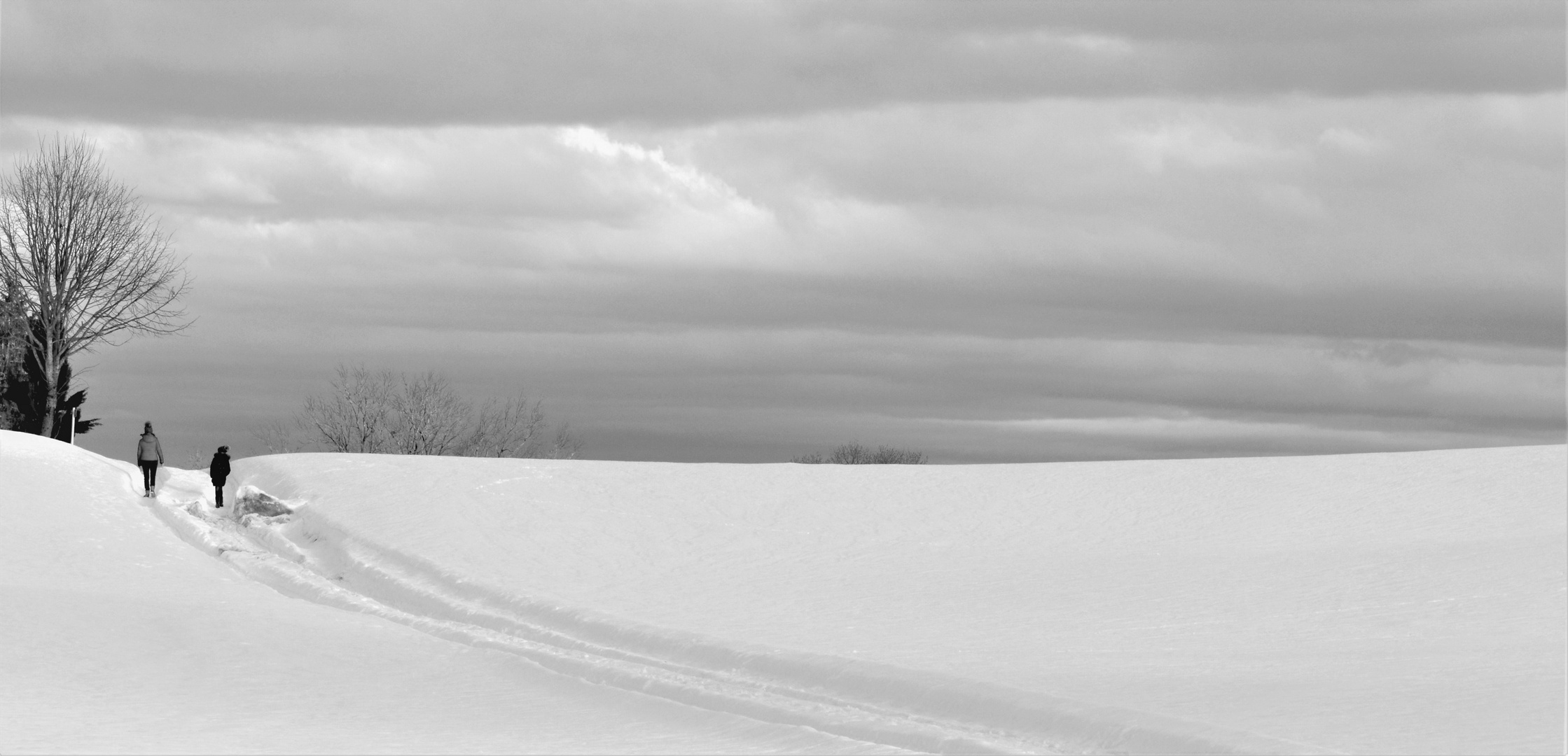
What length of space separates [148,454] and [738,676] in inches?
729

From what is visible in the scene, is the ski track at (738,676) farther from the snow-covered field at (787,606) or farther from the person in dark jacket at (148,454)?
the person in dark jacket at (148,454)

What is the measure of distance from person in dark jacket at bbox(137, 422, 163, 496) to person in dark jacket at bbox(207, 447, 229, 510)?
1.14 meters

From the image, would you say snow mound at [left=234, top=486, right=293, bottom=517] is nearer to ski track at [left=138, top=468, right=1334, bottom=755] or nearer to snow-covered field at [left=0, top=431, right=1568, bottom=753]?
snow-covered field at [left=0, top=431, right=1568, bottom=753]

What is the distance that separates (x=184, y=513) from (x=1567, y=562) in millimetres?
22183

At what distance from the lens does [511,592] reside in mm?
18734

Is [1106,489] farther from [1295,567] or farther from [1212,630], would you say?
[1212,630]

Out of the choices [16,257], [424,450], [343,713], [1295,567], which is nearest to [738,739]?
[343,713]

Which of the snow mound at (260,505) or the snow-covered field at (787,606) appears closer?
the snow-covered field at (787,606)

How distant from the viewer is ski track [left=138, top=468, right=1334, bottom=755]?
10828 mm

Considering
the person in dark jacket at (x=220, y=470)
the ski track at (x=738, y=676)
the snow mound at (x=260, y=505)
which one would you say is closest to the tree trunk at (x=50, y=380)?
the person in dark jacket at (x=220, y=470)

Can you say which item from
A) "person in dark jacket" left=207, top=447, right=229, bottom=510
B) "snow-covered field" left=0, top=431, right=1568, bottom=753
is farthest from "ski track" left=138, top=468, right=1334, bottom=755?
"person in dark jacket" left=207, top=447, right=229, bottom=510

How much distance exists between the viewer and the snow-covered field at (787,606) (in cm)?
1166

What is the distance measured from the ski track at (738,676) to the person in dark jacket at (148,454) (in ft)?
19.7

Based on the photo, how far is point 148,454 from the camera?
91.4ft
